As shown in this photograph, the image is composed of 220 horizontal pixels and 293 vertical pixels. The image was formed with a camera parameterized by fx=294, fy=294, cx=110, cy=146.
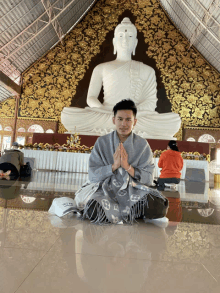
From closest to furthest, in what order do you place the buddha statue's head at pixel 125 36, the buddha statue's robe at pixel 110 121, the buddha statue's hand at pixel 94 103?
1. the buddha statue's robe at pixel 110 121
2. the buddha statue's hand at pixel 94 103
3. the buddha statue's head at pixel 125 36

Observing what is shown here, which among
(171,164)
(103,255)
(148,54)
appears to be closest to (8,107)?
(148,54)

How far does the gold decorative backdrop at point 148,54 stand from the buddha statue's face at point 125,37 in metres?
2.85

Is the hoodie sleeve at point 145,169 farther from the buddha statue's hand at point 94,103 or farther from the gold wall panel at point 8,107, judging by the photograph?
the gold wall panel at point 8,107

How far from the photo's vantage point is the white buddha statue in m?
6.81

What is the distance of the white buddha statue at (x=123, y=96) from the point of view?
22.3 ft

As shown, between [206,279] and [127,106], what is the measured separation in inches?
43.6

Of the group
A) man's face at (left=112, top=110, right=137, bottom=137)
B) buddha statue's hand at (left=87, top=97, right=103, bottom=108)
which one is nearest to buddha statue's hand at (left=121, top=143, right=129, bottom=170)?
man's face at (left=112, top=110, right=137, bottom=137)

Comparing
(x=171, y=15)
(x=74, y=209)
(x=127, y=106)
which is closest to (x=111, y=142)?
(x=127, y=106)

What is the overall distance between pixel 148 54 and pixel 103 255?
10.1m

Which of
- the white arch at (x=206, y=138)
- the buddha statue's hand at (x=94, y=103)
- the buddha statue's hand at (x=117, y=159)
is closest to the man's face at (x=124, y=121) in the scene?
the buddha statue's hand at (x=117, y=159)

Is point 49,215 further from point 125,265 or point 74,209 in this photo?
point 125,265

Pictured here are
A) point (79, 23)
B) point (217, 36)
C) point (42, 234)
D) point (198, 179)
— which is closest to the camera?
point (42, 234)

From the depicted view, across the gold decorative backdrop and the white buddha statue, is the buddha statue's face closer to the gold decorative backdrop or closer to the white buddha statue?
the white buddha statue

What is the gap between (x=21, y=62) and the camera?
392 inches
